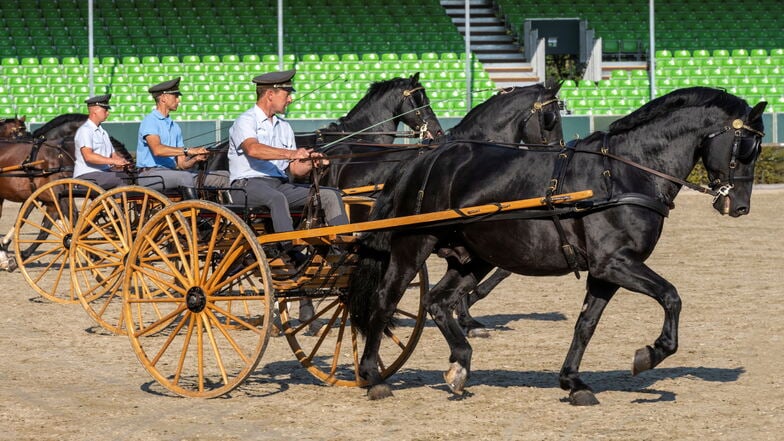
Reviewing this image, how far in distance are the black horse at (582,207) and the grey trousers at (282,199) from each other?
0.37 metres

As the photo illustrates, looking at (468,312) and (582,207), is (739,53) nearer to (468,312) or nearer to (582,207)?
(468,312)

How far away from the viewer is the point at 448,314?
7910mm

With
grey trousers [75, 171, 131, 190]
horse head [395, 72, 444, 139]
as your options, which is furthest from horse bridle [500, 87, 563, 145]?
grey trousers [75, 171, 131, 190]

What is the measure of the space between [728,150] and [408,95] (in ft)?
17.2

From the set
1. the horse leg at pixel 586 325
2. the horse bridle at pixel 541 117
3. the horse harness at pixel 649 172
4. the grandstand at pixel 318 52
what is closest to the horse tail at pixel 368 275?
the horse harness at pixel 649 172

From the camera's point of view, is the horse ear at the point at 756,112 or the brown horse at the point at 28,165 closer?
the horse ear at the point at 756,112

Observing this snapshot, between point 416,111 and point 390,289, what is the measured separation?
468 cm

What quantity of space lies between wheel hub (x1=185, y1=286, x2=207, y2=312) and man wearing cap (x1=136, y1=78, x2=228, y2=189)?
7.95 feet

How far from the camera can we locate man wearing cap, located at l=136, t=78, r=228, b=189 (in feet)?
33.1

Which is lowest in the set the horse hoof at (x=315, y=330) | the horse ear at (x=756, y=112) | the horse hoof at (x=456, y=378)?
the horse hoof at (x=315, y=330)

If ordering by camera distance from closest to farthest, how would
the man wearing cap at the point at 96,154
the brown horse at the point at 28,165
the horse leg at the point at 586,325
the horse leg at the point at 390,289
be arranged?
1. the horse leg at the point at 586,325
2. the horse leg at the point at 390,289
3. the man wearing cap at the point at 96,154
4. the brown horse at the point at 28,165

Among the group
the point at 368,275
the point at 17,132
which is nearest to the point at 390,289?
the point at 368,275

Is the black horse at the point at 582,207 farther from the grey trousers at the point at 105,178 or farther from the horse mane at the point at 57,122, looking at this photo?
the horse mane at the point at 57,122

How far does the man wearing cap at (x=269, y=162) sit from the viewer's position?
315 inches
